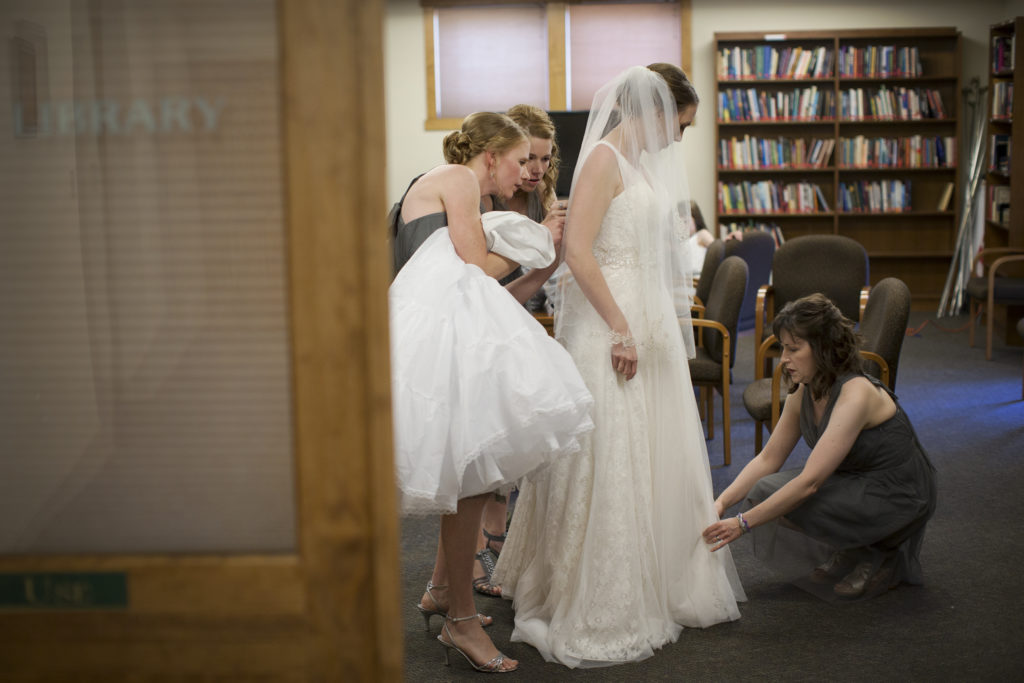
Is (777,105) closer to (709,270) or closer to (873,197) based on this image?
(873,197)

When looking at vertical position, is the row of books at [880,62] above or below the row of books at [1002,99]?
above

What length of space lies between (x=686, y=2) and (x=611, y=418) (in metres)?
7.01

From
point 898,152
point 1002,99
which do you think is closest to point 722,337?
point 1002,99

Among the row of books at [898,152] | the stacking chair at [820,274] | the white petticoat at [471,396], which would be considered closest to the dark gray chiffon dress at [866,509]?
the white petticoat at [471,396]

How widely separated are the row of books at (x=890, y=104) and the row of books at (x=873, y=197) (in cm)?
57

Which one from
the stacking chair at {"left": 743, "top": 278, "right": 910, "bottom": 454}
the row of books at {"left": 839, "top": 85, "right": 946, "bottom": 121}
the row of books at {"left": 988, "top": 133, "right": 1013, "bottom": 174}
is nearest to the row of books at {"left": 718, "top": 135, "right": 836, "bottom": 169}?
the row of books at {"left": 839, "top": 85, "right": 946, "bottom": 121}

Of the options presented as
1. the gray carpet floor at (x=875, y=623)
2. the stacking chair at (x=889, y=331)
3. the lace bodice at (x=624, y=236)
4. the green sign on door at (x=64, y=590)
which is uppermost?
the lace bodice at (x=624, y=236)

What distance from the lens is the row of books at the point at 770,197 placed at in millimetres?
8812

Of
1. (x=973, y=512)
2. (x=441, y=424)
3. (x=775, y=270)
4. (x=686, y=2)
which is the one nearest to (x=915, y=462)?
(x=973, y=512)

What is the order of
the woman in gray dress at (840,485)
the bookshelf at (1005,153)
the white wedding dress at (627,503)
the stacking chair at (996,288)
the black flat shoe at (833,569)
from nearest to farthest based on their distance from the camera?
the white wedding dress at (627,503)
the woman in gray dress at (840,485)
the black flat shoe at (833,569)
the stacking chair at (996,288)
the bookshelf at (1005,153)

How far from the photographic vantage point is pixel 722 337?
4359mm

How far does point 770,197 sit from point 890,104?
49.7 inches

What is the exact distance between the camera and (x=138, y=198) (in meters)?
1.33

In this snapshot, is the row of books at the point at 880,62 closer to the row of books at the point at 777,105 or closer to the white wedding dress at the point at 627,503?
the row of books at the point at 777,105
